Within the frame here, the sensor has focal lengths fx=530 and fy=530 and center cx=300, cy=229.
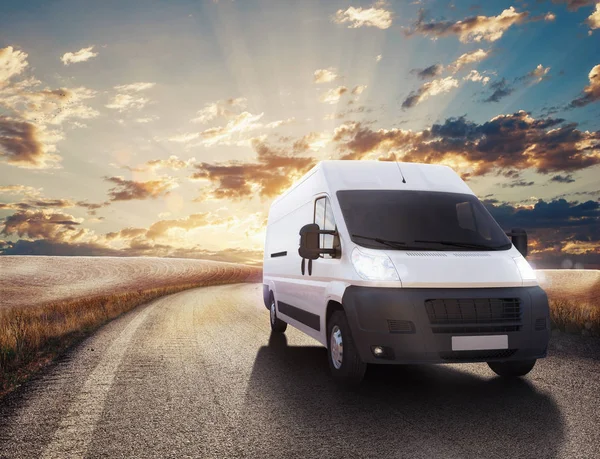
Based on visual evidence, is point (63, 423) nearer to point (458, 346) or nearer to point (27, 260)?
point (458, 346)

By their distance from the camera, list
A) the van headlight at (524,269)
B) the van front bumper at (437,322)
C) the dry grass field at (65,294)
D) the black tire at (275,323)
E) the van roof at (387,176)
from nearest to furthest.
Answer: the van front bumper at (437,322) < the van headlight at (524,269) < the van roof at (387,176) < the dry grass field at (65,294) < the black tire at (275,323)

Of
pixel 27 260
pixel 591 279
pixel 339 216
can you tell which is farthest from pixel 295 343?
pixel 27 260

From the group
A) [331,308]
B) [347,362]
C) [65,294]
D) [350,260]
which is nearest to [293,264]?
[331,308]

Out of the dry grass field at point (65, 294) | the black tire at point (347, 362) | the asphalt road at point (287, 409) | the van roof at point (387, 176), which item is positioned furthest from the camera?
the dry grass field at point (65, 294)

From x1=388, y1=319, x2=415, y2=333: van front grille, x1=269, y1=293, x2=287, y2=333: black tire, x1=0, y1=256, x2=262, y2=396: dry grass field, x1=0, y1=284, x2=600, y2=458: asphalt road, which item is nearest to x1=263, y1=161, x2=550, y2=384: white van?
x1=388, y1=319, x2=415, y2=333: van front grille

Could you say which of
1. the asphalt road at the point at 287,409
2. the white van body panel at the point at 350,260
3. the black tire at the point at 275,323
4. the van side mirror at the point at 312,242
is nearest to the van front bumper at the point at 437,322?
the white van body panel at the point at 350,260

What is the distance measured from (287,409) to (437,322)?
169 cm

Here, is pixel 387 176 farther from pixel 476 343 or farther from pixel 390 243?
pixel 476 343

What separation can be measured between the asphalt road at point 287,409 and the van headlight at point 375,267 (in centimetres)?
122

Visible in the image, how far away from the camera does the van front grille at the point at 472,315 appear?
5.25 m

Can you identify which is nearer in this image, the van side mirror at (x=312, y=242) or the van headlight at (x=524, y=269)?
the van headlight at (x=524, y=269)

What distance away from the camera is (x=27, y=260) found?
55.8 meters

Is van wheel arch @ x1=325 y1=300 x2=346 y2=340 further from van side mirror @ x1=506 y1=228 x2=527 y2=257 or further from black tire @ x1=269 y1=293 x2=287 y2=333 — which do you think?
black tire @ x1=269 y1=293 x2=287 y2=333

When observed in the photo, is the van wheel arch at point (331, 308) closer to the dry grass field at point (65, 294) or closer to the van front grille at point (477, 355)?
the van front grille at point (477, 355)
